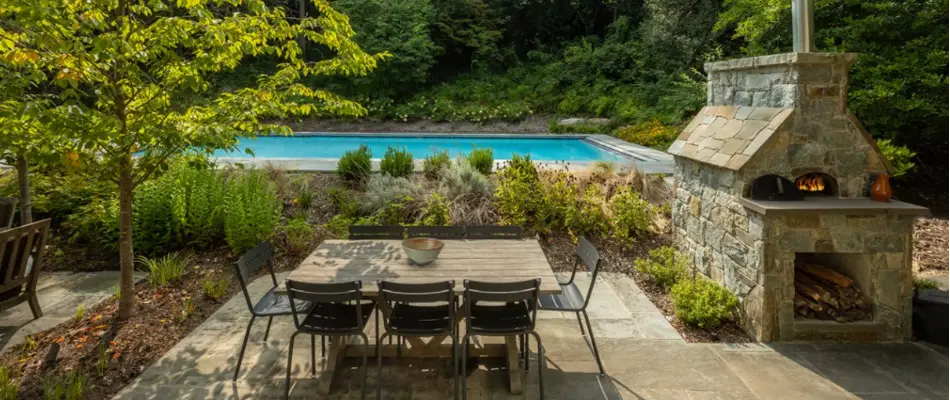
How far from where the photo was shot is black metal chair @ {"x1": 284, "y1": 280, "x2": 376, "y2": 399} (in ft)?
9.52

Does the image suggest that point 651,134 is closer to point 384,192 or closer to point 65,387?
point 384,192

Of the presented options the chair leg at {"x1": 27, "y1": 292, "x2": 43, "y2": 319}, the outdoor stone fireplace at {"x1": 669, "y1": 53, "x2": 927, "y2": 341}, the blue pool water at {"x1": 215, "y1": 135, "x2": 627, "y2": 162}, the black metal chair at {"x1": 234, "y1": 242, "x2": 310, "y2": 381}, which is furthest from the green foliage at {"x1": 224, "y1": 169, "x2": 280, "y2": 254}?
the blue pool water at {"x1": 215, "y1": 135, "x2": 627, "y2": 162}

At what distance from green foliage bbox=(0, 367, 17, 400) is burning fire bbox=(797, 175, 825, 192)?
17.4 ft

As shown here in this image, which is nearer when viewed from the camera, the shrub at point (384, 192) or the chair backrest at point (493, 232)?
the chair backrest at point (493, 232)

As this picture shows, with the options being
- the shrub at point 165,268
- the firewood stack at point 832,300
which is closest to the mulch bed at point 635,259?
the firewood stack at point 832,300

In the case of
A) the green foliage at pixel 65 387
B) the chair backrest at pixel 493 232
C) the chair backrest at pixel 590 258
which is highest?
the chair backrest at pixel 493 232

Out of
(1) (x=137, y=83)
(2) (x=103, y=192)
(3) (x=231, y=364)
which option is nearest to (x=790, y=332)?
(3) (x=231, y=364)

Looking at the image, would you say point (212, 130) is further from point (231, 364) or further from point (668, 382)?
point (668, 382)

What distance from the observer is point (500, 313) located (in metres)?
3.28

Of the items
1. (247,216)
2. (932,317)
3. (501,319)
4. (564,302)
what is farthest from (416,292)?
(932,317)

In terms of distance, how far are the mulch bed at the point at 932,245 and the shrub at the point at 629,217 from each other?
8.43 feet

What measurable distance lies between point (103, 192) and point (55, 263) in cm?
113

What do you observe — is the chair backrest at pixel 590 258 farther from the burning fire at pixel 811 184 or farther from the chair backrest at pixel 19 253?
the chair backrest at pixel 19 253

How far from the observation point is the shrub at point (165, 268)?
16.1 ft
